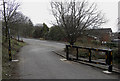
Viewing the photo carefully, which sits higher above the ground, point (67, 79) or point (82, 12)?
point (82, 12)

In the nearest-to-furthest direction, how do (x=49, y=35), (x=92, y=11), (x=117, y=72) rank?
(x=117, y=72), (x=92, y=11), (x=49, y=35)

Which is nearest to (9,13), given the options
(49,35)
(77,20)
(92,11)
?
(77,20)

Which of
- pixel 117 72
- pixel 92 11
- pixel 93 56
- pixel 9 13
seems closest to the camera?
pixel 117 72

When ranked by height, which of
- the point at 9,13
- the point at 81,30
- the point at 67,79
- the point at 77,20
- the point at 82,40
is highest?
the point at 9,13

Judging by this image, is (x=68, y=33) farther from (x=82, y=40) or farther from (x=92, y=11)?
(x=92, y=11)

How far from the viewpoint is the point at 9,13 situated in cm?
2088

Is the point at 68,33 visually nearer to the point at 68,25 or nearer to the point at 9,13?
the point at 68,25

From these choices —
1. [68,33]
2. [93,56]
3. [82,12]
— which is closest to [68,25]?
[68,33]

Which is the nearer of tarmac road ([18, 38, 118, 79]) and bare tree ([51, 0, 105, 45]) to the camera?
tarmac road ([18, 38, 118, 79])

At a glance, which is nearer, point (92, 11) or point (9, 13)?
point (92, 11)

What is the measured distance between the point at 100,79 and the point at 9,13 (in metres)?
18.3

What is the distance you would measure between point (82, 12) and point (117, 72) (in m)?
10.9

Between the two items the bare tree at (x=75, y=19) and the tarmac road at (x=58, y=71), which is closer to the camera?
the tarmac road at (x=58, y=71)

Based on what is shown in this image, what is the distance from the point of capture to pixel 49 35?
144 ft
